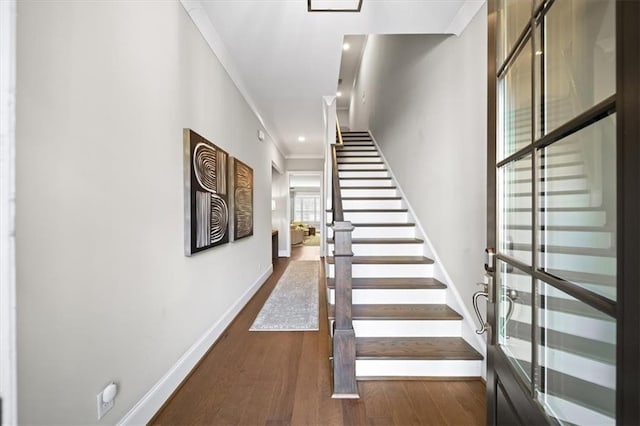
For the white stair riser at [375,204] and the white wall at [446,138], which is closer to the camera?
the white wall at [446,138]

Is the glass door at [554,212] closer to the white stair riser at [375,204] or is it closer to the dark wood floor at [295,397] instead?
the dark wood floor at [295,397]

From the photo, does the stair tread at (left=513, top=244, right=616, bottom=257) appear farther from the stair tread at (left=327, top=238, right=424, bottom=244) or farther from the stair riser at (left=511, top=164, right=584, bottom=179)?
the stair tread at (left=327, top=238, right=424, bottom=244)

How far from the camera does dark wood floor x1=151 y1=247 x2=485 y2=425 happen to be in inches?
61.6

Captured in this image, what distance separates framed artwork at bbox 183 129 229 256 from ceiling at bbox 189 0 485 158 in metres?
0.92

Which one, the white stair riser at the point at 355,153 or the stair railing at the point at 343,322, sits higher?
the white stair riser at the point at 355,153

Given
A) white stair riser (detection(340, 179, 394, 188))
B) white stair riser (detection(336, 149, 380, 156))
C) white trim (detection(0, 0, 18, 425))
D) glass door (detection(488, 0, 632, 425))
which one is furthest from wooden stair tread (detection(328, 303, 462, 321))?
white stair riser (detection(336, 149, 380, 156))

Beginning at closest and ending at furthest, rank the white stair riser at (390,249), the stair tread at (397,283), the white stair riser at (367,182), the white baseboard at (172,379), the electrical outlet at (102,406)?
the electrical outlet at (102,406) → the white baseboard at (172,379) → the stair tread at (397,283) → the white stair riser at (390,249) → the white stair riser at (367,182)

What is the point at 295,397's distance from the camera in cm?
174

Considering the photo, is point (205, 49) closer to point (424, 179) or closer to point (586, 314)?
point (424, 179)

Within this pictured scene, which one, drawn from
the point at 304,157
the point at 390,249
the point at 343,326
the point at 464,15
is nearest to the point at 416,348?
the point at 343,326

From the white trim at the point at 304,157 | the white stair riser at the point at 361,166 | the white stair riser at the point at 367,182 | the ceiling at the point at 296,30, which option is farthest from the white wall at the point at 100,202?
the white trim at the point at 304,157

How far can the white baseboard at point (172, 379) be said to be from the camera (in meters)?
1.43

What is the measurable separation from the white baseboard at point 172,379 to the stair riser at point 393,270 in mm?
1327

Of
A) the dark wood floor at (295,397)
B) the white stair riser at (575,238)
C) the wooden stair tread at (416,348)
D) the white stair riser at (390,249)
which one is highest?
the white stair riser at (575,238)
